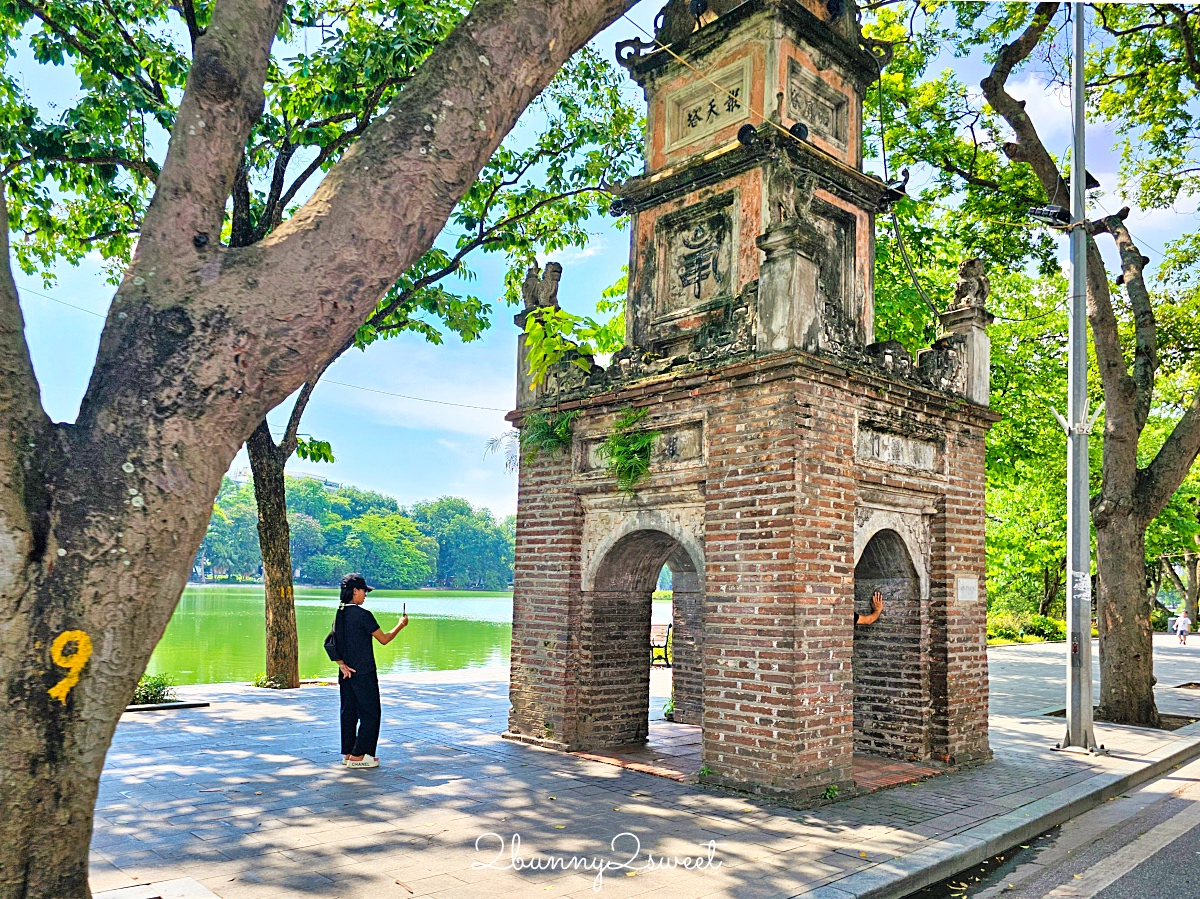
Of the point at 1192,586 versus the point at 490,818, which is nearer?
the point at 490,818

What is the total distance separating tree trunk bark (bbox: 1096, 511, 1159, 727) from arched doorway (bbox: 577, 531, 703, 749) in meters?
7.47

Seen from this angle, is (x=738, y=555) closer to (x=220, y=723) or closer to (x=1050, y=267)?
(x=220, y=723)

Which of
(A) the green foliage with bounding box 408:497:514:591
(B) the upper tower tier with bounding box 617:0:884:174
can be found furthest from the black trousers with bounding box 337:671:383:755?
(A) the green foliage with bounding box 408:497:514:591

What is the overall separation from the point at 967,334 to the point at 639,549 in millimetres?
4416

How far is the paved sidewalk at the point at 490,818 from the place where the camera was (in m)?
5.45

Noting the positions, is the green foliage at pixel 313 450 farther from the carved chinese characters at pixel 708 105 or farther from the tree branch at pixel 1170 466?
the tree branch at pixel 1170 466

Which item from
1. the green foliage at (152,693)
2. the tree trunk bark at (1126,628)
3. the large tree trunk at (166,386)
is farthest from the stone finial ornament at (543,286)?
the tree trunk bark at (1126,628)

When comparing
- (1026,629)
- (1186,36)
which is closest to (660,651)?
(1186,36)

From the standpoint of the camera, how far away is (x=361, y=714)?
8.41 m

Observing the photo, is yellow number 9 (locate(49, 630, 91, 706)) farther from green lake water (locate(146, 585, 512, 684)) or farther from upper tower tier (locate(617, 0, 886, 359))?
green lake water (locate(146, 585, 512, 684))

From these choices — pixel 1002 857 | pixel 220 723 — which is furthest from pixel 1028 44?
pixel 220 723

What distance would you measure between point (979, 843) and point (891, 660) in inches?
116

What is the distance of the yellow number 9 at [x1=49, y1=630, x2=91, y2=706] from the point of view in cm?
295

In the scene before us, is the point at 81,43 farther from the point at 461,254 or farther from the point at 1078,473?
the point at 1078,473
